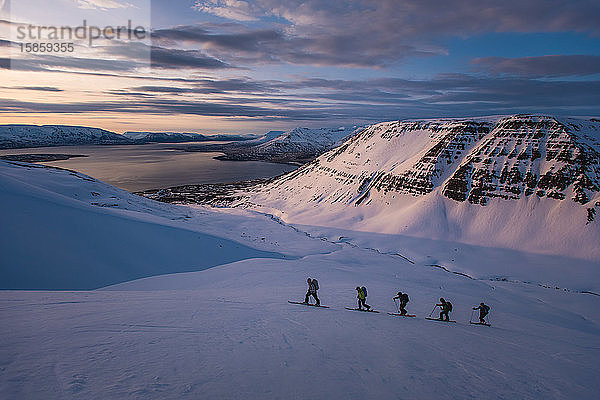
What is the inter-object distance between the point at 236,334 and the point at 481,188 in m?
46.2

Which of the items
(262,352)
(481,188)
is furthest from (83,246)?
(481,188)

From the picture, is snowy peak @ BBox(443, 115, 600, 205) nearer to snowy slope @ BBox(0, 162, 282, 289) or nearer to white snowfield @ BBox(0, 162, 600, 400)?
white snowfield @ BBox(0, 162, 600, 400)

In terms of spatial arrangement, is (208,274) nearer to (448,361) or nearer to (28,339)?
(28,339)

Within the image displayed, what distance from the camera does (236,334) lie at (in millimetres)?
8023

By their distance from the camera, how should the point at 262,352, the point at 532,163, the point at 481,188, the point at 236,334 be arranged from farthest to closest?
the point at 481,188
the point at 532,163
the point at 236,334
the point at 262,352

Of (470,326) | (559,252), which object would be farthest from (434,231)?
(470,326)

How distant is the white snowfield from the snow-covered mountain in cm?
1756

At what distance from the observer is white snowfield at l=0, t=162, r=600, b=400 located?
18.3ft

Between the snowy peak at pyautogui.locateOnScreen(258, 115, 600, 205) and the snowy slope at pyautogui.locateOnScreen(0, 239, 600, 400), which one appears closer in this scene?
the snowy slope at pyautogui.locateOnScreen(0, 239, 600, 400)

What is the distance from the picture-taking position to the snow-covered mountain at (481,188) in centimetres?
3653

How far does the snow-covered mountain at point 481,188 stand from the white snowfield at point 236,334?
1756cm

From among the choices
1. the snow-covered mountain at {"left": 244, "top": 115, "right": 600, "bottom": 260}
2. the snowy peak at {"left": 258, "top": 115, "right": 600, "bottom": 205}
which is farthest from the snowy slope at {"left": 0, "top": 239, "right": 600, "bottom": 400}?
the snowy peak at {"left": 258, "top": 115, "right": 600, "bottom": 205}

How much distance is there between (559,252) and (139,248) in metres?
43.1

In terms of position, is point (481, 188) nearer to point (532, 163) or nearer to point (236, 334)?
point (532, 163)
